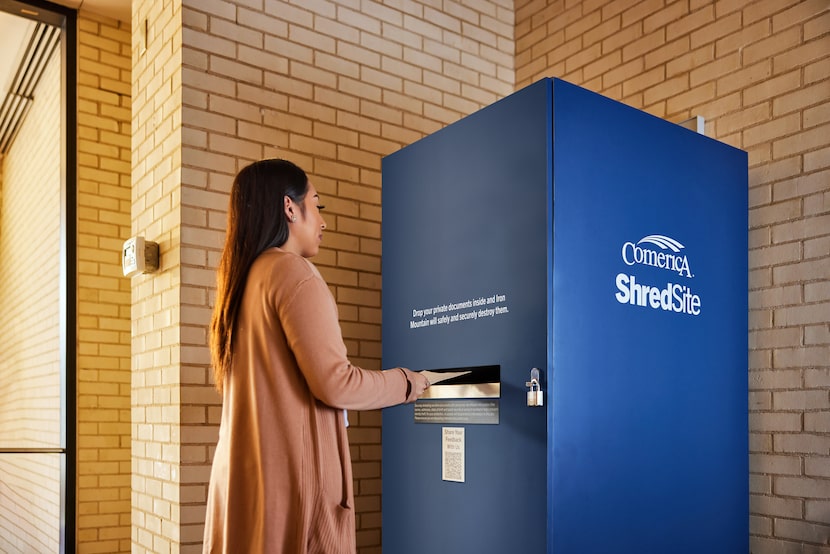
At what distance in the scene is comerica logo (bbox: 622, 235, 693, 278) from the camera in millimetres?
2609

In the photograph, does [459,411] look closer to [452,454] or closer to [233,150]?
[452,454]

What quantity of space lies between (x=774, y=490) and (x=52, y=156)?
3.91 m

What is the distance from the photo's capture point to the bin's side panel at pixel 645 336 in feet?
7.91

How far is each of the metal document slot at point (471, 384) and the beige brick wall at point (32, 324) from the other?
7.92ft

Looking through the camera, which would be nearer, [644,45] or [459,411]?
[459,411]

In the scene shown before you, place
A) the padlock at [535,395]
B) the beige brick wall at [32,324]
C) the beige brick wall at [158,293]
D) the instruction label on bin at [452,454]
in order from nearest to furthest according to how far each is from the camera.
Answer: the padlock at [535,395]
the instruction label on bin at [452,454]
the beige brick wall at [158,293]
the beige brick wall at [32,324]

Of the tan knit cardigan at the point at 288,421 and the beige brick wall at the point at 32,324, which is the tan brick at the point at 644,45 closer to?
the tan knit cardigan at the point at 288,421

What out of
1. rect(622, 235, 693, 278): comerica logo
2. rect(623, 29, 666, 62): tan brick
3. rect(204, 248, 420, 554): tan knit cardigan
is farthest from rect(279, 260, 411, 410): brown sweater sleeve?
rect(623, 29, 666, 62): tan brick

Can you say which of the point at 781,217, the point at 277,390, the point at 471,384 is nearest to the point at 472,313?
the point at 471,384

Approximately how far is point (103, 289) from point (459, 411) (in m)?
2.67

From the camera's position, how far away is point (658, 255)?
269 centimetres

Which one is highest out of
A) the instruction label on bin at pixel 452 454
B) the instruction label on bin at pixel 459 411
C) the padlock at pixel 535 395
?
the padlock at pixel 535 395

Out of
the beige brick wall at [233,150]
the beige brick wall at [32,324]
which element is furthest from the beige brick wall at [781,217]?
the beige brick wall at [32,324]

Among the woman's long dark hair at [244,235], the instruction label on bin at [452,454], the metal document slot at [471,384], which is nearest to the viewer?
the woman's long dark hair at [244,235]
